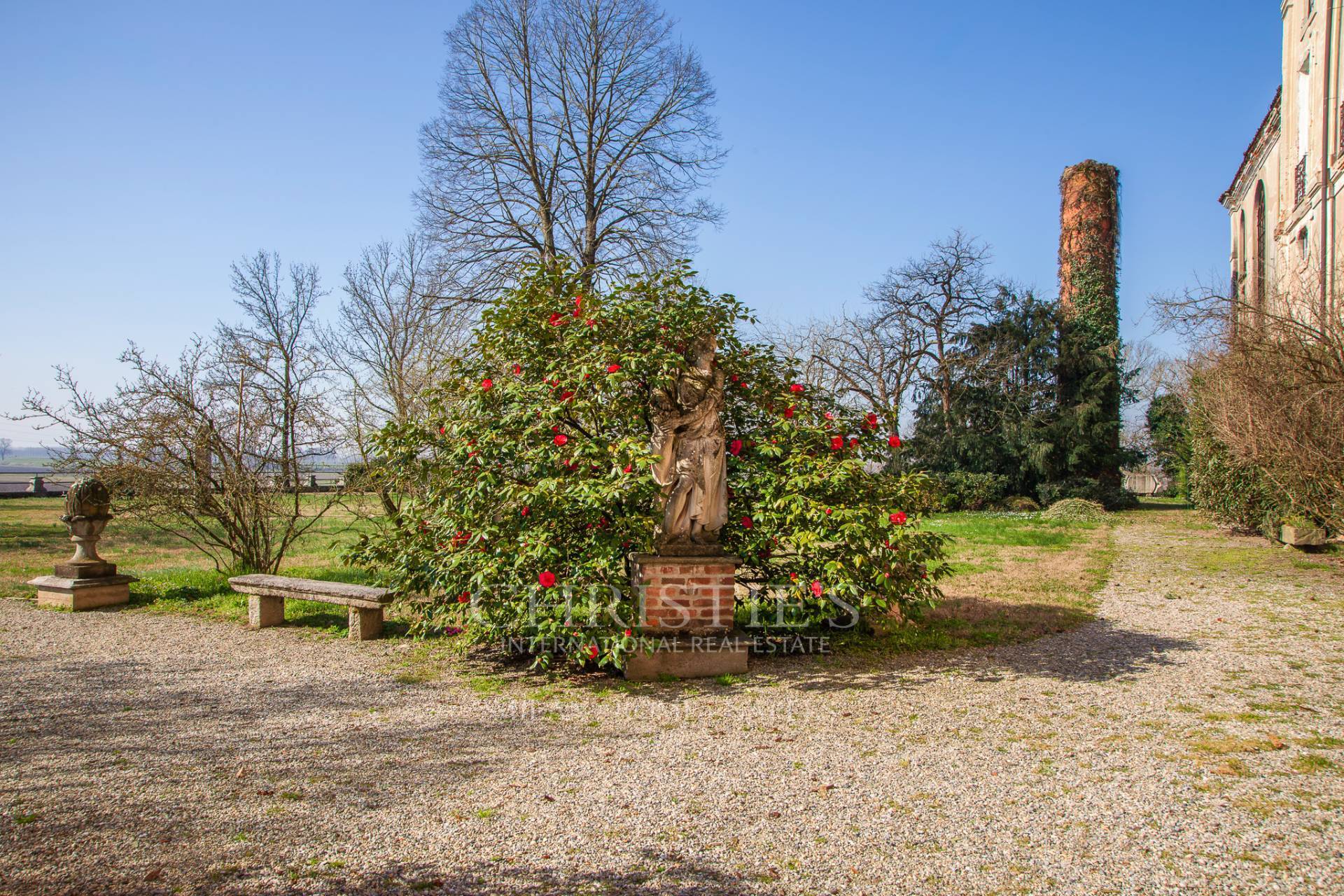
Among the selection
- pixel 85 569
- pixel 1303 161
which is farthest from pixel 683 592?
pixel 1303 161

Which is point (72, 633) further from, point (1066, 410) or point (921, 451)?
point (1066, 410)

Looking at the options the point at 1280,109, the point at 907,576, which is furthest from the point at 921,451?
the point at 907,576

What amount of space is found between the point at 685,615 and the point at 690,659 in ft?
0.99

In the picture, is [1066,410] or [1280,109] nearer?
[1280,109]

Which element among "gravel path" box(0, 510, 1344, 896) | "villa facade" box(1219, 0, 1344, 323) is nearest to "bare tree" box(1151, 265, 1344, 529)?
"villa facade" box(1219, 0, 1344, 323)

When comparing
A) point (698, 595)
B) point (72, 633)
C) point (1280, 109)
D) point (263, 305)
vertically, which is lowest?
point (72, 633)

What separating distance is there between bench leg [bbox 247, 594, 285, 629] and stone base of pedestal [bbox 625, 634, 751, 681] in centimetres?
397

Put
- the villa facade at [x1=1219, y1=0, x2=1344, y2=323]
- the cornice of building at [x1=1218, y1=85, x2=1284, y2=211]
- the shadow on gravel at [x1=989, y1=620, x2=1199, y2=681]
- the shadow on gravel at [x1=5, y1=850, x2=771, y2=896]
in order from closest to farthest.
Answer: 1. the shadow on gravel at [x1=5, y1=850, x2=771, y2=896]
2. the shadow on gravel at [x1=989, y1=620, x2=1199, y2=681]
3. the villa facade at [x1=1219, y1=0, x2=1344, y2=323]
4. the cornice of building at [x1=1218, y1=85, x2=1284, y2=211]

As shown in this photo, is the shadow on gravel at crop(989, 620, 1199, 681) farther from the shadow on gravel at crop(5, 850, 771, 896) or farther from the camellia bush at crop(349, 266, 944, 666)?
the shadow on gravel at crop(5, 850, 771, 896)

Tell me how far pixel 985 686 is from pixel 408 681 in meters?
3.87

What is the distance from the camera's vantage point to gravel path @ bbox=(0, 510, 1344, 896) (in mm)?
2834

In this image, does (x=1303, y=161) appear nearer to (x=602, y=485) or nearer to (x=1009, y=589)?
(x=1009, y=589)

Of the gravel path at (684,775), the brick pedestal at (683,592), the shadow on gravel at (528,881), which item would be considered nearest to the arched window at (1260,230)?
the gravel path at (684,775)

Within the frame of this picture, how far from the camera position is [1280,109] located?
56.7 ft
